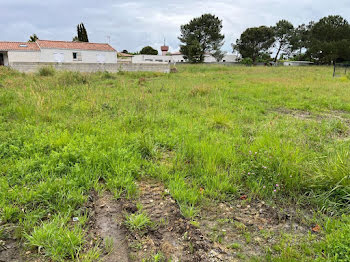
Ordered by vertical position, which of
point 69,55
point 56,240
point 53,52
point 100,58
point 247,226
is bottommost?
point 247,226

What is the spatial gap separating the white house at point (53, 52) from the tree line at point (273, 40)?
15.4 meters

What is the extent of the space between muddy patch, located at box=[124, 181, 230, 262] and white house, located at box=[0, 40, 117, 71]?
24322mm

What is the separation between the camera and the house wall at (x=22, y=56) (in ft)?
84.3

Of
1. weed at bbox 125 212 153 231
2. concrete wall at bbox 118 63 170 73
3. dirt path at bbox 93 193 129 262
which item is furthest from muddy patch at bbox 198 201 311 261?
concrete wall at bbox 118 63 170 73

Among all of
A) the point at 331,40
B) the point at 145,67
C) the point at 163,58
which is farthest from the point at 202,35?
the point at 145,67

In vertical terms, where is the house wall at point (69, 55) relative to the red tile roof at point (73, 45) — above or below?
below

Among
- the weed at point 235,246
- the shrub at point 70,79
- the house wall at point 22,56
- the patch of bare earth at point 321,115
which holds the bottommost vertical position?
the weed at point 235,246

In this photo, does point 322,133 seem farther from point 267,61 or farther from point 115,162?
point 267,61

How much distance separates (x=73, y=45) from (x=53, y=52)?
2.93 m

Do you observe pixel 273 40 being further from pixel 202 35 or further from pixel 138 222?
pixel 138 222

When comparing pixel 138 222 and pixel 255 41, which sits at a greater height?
pixel 255 41

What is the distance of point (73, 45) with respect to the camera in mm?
29484

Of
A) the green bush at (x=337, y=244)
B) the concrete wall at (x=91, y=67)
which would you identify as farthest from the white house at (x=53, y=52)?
the green bush at (x=337, y=244)

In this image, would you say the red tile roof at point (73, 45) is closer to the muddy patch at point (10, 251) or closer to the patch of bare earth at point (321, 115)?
the patch of bare earth at point (321, 115)
